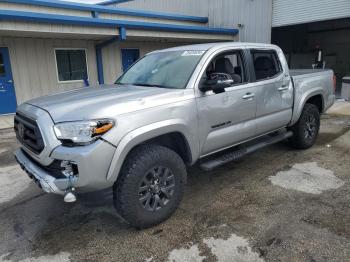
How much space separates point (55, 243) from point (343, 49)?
25558 mm

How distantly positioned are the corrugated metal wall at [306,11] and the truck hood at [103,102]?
35.3ft

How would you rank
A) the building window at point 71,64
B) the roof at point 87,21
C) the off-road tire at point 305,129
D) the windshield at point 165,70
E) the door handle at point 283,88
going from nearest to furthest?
the windshield at point 165,70
the door handle at point 283,88
the off-road tire at point 305,129
the roof at point 87,21
the building window at point 71,64

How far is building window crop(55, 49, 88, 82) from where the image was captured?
37.7ft

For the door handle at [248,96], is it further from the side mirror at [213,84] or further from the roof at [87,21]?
the roof at [87,21]

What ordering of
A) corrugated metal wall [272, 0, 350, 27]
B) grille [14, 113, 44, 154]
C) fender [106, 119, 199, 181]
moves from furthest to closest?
corrugated metal wall [272, 0, 350, 27] < grille [14, 113, 44, 154] < fender [106, 119, 199, 181]

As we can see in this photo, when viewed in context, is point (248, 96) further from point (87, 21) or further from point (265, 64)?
point (87, 21)

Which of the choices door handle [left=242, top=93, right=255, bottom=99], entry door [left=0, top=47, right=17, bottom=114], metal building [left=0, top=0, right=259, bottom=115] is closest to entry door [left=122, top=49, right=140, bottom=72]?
metal building [left=0, top=0, right=259, bottom=115]

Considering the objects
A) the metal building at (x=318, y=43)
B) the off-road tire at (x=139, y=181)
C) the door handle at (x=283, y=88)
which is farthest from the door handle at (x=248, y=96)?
the metal building at (x=318, y=43)

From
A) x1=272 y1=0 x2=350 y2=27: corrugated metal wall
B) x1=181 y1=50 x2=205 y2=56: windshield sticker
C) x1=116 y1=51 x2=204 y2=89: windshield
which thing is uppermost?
x1=272 y1=0 x2=350 y2=27: corrugated metal wall

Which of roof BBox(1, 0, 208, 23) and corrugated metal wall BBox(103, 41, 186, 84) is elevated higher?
roof BBox(1, 0, 208, 23)

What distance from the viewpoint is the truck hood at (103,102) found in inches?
105

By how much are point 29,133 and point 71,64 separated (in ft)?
31.5

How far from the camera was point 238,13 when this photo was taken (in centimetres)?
1494

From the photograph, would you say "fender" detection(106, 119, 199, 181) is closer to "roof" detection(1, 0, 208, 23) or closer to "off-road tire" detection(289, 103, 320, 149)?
"off-road tire" detection(289, 103, 320, 149)
